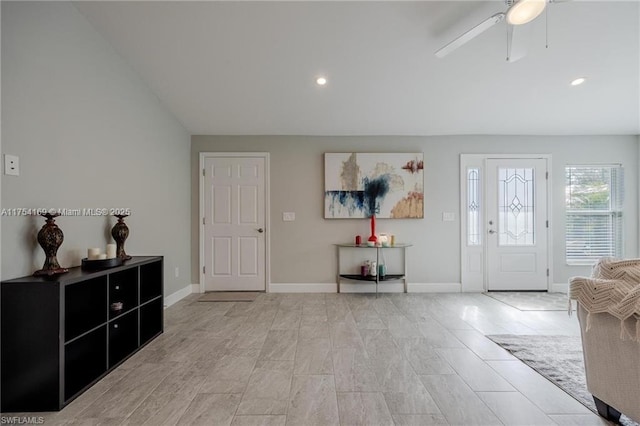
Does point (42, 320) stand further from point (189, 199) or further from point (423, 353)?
point (189, 199)

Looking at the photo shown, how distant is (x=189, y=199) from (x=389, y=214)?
9.81 feet

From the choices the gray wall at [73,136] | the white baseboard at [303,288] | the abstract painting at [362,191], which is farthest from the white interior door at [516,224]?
the gray wall at [73,136]

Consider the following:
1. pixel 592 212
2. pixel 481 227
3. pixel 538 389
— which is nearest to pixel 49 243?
pixel 538 389

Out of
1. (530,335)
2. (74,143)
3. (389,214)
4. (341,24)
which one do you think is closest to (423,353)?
(530,335)

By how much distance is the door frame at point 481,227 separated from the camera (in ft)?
14.7

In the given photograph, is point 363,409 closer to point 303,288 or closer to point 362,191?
point 303,288

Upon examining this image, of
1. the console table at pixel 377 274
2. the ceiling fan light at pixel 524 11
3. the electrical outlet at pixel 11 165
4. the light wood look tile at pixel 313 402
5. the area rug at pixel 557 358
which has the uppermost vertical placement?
the ceiling fan light at pixel 524 11

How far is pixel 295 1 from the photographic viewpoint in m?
2.41

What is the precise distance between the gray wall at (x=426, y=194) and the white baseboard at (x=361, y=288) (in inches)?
2.9

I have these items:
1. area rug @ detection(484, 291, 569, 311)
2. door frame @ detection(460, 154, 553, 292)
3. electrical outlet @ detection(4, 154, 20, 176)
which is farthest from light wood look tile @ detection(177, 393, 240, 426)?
door frame @ detection(460, 154, 553, 292)

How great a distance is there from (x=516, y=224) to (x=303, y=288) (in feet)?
11.0

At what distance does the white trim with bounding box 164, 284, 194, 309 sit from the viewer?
3.74 m

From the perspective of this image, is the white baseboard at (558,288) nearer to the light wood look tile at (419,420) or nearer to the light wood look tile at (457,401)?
the light wood look tile at (457,401)

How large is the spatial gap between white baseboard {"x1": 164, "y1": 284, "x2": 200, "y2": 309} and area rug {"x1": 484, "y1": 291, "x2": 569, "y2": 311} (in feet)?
14.1
